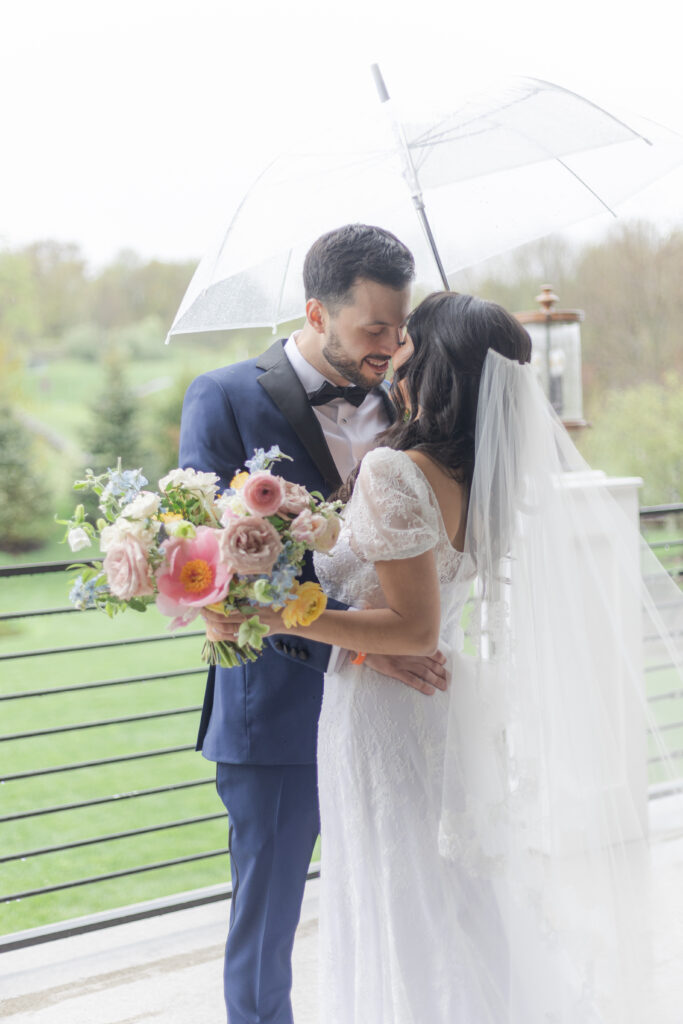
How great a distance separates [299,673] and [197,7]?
19936mm

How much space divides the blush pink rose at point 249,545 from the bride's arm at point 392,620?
14 cm

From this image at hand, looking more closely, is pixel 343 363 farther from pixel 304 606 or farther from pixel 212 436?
pixel 304 606

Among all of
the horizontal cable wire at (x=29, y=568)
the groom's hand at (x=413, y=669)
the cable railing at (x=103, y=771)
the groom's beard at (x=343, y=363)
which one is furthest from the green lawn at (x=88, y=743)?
the groom's hand at (x=413, y=669)

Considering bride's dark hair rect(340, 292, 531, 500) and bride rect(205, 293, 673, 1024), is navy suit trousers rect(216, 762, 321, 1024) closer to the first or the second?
bride rect(205, 293, 673, 1024)

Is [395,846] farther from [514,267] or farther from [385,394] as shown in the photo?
[514,267]

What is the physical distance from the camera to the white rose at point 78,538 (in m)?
1.47

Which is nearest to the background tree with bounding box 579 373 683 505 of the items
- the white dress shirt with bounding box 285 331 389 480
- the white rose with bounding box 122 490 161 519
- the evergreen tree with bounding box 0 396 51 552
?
the evergreen tree with bounding box 0 396 51 552

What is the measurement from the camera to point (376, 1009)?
1.68 m

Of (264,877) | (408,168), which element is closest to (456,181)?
(408,168)

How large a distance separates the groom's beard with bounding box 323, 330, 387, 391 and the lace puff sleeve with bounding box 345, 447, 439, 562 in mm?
313

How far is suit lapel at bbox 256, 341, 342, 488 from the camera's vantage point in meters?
1.87

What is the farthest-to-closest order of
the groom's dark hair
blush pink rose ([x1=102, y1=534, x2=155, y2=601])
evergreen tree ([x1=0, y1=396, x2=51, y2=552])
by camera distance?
1. evergreen tree ([x1=0, y1=396, x2=51, y2=552])
2. the groom's dark hair
3. blush pink rose ([x1=102, y1=534, x2=155, y2=601])

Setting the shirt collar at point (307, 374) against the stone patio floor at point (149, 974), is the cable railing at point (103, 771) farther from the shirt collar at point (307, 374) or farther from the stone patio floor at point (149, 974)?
the shirt collar at point (307, 374)

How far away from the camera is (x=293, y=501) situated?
1495 mm
